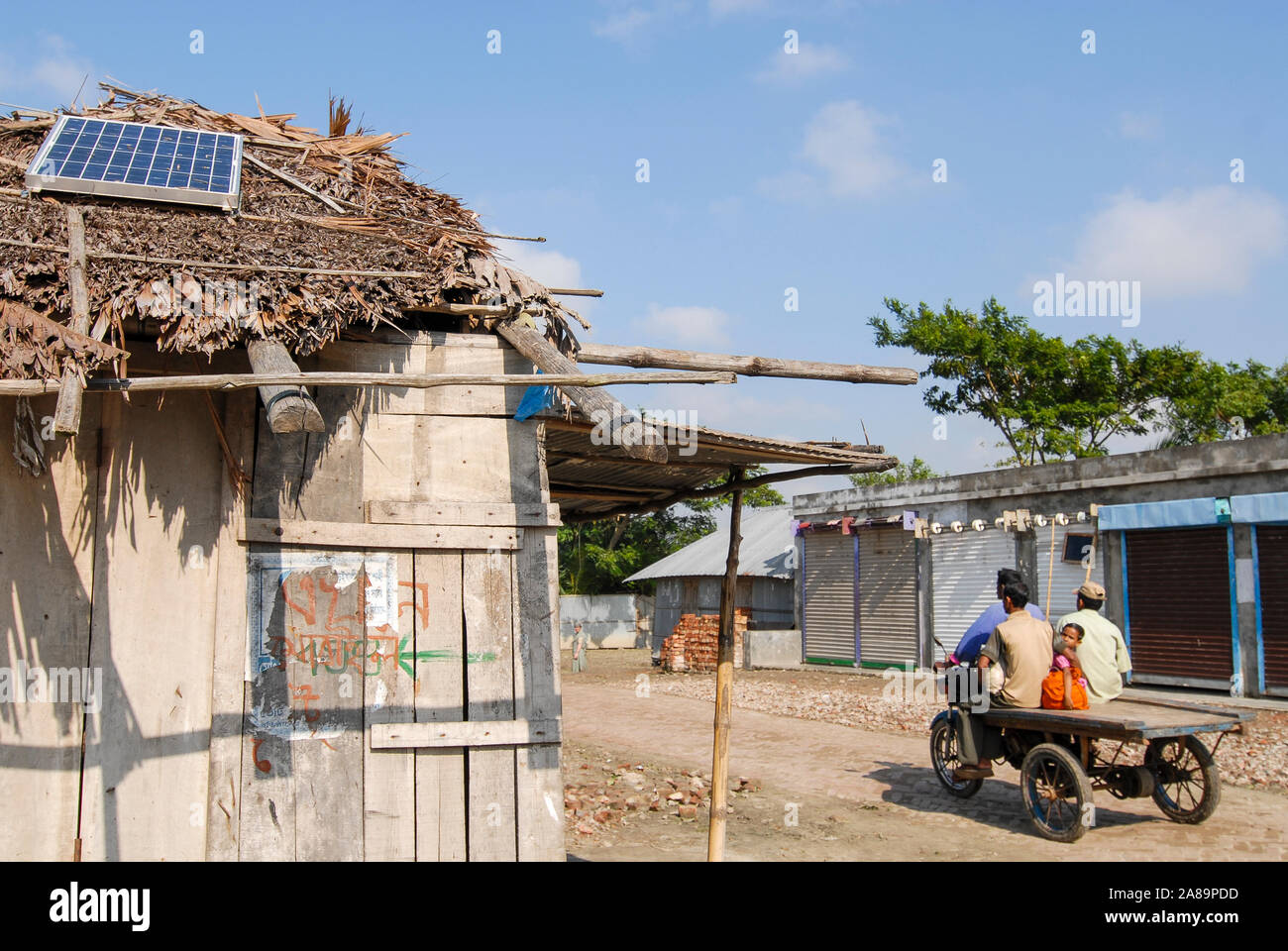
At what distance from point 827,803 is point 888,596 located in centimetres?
1254

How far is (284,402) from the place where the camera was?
3463 millimetres

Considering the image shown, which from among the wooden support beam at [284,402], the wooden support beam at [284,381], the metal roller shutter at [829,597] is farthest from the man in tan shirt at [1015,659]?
the metal roller shutter at [829,597]

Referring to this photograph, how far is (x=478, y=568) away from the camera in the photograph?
477 centimetres

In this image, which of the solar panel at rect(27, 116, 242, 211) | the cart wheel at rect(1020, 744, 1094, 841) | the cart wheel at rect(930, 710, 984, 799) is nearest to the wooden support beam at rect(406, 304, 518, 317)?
the solar panel at rect(27, 116, 242, 211)

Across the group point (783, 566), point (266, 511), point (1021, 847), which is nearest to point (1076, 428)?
point (783, 566)

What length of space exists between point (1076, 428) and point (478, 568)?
2325 centimetres

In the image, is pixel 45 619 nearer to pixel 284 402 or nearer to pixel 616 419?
pixel 284 402

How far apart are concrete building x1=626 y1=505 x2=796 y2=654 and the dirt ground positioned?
10.2 m

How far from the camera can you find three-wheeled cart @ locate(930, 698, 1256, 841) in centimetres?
776

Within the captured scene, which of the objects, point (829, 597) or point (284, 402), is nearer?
point (284, 402)

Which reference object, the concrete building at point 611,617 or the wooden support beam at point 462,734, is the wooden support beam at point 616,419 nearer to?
the wooden support beam at point 462,734

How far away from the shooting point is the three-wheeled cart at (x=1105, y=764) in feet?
25.5

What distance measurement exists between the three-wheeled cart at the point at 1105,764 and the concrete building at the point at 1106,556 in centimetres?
580

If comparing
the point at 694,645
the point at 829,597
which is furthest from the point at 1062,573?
the point at 694,645
